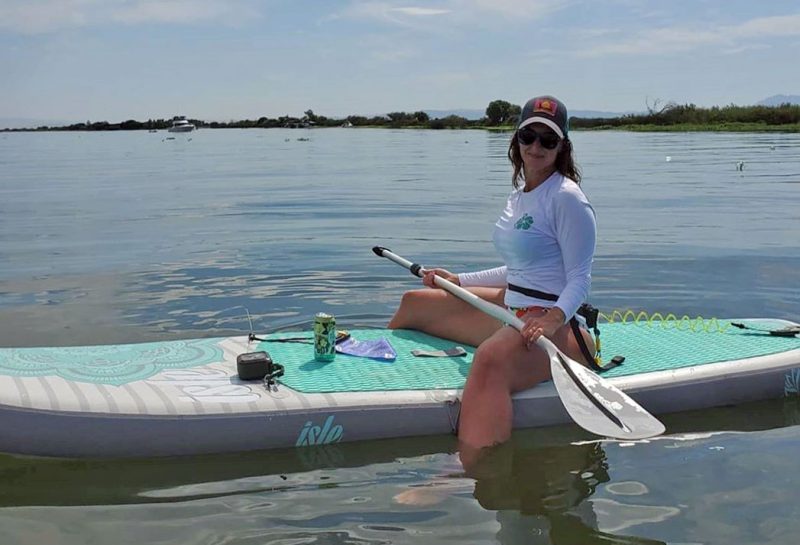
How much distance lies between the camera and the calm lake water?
13.0ft

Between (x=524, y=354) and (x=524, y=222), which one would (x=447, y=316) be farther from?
(x=524, y=222)

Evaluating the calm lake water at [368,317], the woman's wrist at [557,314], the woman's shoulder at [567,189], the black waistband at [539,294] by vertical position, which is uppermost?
the woman's shoulder at [567,189]

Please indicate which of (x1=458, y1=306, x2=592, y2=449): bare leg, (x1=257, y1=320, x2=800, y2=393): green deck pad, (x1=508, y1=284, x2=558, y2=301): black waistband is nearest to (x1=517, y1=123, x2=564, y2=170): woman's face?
(x1=508, y1=284, x2=558, y2=301): black waistband

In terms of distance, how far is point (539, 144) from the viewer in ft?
14.9

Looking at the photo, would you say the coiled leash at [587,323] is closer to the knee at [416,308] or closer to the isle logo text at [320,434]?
the knee at [416,308]

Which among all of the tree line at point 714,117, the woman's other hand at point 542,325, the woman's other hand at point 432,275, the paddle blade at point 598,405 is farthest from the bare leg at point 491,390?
the tree line at point 714,117

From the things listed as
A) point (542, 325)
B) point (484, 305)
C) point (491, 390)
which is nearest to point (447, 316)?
point (484, 305)

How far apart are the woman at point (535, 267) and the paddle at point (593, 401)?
0.42 feet

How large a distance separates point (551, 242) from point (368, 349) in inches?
56.8

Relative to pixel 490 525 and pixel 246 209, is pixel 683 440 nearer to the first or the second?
pixel 490 525

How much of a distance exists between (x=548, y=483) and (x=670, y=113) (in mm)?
74617

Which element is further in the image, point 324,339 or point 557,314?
point 324,339

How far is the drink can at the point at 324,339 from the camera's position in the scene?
16.8 feet

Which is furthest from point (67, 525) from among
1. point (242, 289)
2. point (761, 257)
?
point (761, 257)
